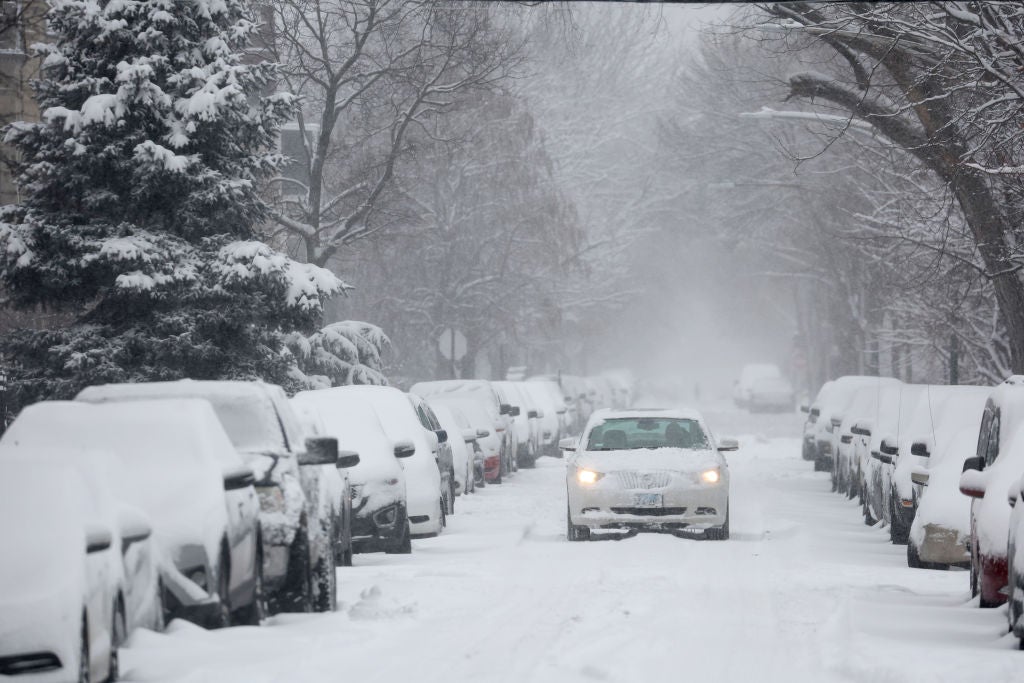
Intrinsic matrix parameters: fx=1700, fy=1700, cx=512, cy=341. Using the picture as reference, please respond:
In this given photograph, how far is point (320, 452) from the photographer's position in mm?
12281

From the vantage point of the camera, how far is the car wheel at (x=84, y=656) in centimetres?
772

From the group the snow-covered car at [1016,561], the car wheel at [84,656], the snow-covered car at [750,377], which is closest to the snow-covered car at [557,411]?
the snow-covered car at [750,377]

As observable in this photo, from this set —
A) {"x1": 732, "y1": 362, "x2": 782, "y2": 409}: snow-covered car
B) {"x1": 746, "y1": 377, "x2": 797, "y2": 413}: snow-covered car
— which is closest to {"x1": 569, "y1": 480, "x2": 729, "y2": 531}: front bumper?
{"x1": 746, "y1": 377, "x2": 797, "y2": 413}: snow-covered car

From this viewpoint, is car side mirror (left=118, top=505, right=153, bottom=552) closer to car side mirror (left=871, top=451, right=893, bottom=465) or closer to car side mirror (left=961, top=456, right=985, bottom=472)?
car side mirror (left=961, top=456, right=985, bottom=472)

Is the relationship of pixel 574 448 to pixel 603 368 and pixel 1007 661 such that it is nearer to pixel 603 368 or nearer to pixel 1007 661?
pixel 1007 661

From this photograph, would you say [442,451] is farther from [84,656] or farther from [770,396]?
[770,396]

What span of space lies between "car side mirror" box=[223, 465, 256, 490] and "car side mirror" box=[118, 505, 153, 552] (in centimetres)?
142

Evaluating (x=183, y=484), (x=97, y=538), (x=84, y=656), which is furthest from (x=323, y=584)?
(x=84, y=656)

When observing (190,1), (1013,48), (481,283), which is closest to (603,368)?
(481,283)

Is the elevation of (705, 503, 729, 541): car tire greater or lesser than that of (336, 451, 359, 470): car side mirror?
lesser

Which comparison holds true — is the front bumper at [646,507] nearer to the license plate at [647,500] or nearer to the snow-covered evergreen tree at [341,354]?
the license plate at [647,500]

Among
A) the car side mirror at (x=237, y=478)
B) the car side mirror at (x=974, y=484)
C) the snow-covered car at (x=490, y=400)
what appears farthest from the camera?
the snow-covered car at (x=490, y=400)

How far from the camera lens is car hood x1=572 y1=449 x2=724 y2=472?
59.0 feet

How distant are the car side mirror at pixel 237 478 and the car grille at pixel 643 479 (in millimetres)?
7784
